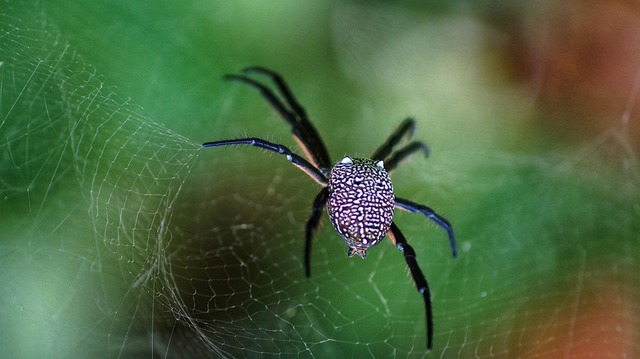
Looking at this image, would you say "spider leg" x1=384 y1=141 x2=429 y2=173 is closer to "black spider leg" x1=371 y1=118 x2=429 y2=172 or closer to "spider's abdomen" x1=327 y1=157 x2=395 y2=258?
"black spider leg" x1=371 y1=118 x2=429 y2=172

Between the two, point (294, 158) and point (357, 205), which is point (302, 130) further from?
point (357, 205)

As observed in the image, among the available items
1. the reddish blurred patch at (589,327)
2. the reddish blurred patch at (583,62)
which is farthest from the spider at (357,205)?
the reddish blurred patch at (583,62)

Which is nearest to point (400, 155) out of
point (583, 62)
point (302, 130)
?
point (302, 130)

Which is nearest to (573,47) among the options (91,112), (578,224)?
(578,224)

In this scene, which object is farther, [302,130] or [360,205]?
[302,130]

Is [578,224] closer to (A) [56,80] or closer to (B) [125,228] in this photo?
(B) [125,228]

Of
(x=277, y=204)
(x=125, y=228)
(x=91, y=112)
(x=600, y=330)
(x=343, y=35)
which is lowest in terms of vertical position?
(x=600, y=330)

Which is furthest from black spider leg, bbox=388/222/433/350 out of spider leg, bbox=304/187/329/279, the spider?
spider leg, bbox=304/187/329/279
